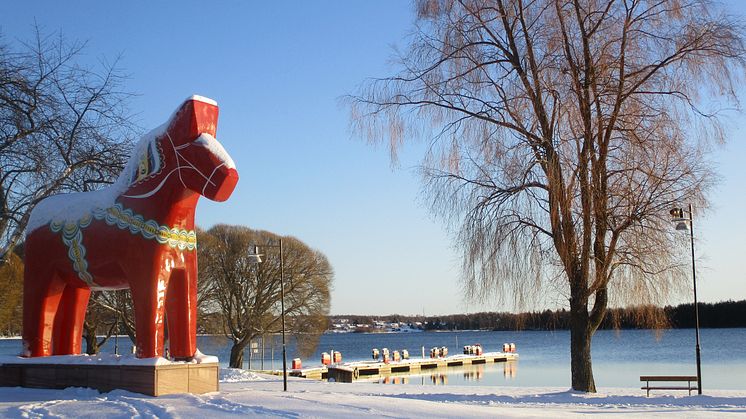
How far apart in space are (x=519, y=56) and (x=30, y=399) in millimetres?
11553

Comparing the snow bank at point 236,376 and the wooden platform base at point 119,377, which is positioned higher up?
the wooden platform base at point 119,377

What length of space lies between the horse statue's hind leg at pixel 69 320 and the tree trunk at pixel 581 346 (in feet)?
32.5

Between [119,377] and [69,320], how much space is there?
7.62 ft

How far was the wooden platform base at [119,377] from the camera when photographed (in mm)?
11875

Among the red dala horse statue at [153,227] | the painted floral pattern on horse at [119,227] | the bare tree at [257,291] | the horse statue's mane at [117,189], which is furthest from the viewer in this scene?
the bare tree at [257,291]

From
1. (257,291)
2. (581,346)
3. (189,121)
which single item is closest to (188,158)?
(189,121)

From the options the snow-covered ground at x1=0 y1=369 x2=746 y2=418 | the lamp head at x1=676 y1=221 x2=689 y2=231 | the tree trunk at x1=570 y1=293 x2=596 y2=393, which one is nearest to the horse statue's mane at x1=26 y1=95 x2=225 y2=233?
the snow-covered ground at x1=0 y1=369 x2=746 y2=418

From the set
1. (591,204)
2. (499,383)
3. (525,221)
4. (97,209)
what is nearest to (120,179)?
(97,209)

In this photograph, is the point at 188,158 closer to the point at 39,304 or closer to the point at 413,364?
the point at 39,304

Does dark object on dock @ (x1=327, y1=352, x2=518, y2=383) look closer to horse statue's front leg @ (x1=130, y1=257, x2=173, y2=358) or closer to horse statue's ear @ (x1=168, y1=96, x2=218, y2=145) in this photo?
horse statue's front leg @ (x1=130, y1=257, x2=173, y2=358)

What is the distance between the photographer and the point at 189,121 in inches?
482

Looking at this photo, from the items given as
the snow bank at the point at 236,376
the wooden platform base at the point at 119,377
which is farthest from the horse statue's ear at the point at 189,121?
the snow bank at the point at 236,376

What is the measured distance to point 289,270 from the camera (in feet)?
119

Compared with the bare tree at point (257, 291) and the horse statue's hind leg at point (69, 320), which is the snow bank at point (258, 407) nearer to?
the horse statue's hind leg at point (69, 320)
